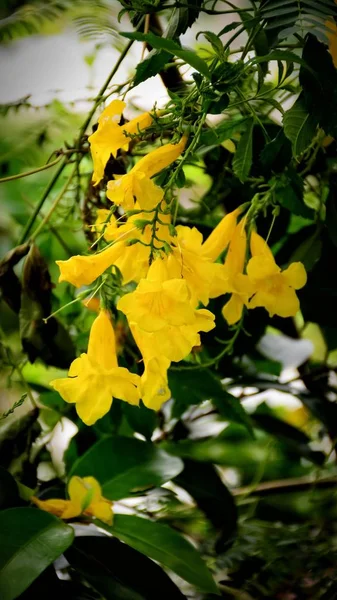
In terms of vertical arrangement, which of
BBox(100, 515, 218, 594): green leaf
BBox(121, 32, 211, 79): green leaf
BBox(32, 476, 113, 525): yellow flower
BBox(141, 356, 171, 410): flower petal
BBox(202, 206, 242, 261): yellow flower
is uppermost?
BBox(121, 32, 211, 79): green leaf

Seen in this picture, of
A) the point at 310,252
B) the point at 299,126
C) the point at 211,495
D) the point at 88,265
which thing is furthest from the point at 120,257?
the point at 211,495

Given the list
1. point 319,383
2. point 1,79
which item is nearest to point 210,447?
point 319,383

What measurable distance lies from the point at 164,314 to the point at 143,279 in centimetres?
3

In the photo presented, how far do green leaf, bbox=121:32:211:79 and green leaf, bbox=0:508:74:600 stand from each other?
0.31 m

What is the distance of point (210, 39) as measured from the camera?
36 centimetres

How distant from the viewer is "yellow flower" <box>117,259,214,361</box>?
32 centimetres

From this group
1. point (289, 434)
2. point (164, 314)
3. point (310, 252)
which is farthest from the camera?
point (289, 434)

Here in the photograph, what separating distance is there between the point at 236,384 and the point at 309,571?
7.5 inches

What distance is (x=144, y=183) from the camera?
34 cm

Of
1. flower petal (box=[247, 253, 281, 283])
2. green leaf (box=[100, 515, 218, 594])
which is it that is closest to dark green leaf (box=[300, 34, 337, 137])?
flower petal (box=[247, 253, 281, 283])

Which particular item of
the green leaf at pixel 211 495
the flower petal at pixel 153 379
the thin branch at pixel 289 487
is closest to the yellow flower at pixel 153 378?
the flower petal at pixel 153 379

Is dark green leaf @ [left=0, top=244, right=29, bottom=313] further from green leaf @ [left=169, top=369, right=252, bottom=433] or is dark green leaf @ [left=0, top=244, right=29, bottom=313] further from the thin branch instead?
the thin branch

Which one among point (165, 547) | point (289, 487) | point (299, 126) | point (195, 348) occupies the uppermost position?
point (299, 126)

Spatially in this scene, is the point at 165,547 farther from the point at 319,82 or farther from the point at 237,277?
the point at 319,82
